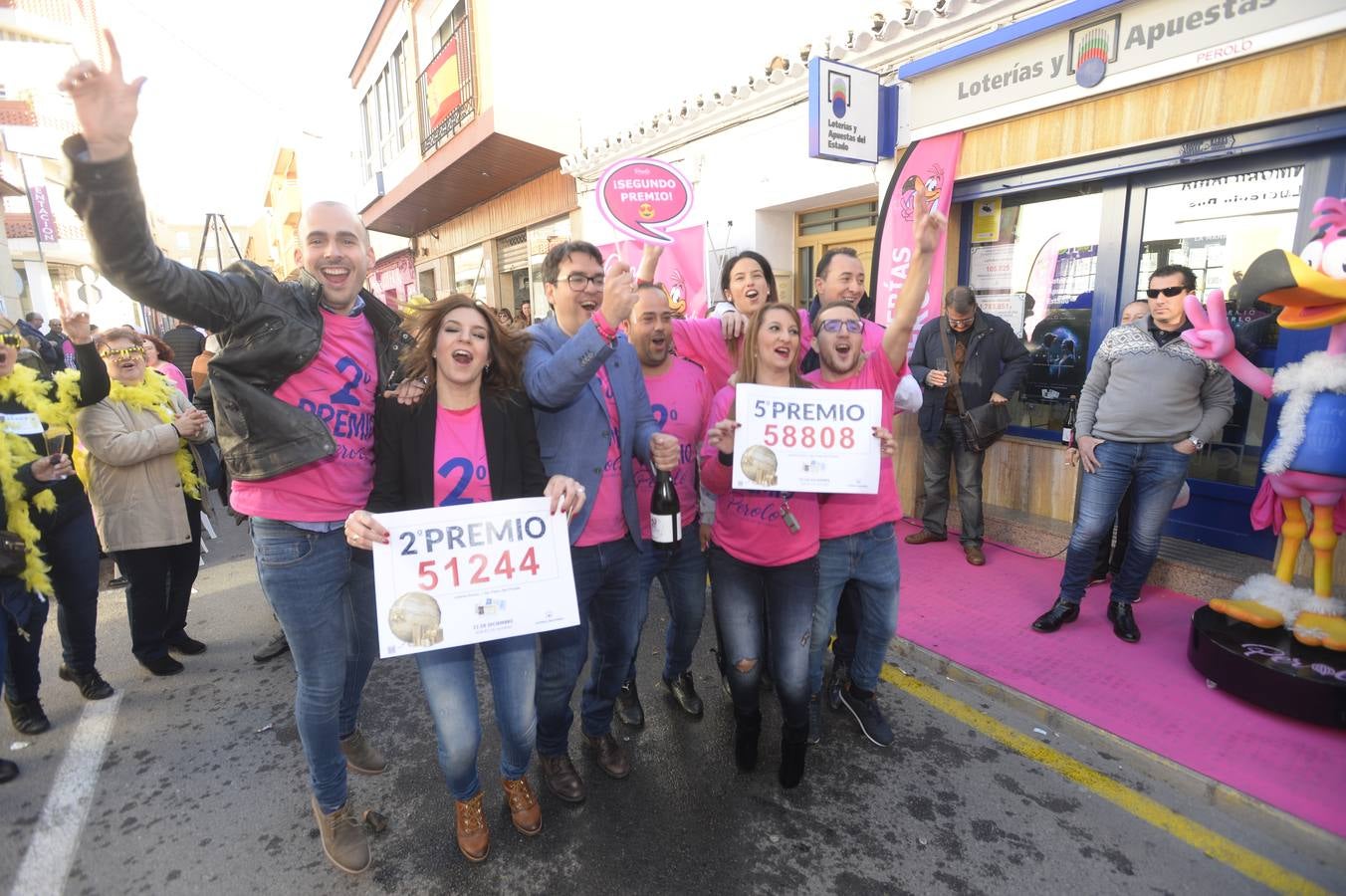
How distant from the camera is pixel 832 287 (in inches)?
149

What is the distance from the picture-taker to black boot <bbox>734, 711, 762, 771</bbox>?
2.95 meters

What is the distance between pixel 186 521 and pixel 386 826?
2.51 m

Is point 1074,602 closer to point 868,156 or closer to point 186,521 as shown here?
point 868,156

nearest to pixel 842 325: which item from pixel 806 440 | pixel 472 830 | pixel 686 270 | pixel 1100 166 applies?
pixel 806 440

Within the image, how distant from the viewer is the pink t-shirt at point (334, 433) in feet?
7.59

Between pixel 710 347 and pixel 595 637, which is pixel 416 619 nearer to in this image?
pixel 595 637

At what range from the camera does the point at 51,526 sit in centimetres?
348

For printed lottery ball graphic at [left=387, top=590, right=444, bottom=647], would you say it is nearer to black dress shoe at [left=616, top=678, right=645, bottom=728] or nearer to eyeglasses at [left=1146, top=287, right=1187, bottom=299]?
black dress shoe at [left=616, top=678, right=645, bottom=728]

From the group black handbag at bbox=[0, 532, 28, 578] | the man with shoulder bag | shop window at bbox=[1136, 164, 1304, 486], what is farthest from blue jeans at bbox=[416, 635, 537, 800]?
shop window at bbox=[1136, 164, 1304, 486]

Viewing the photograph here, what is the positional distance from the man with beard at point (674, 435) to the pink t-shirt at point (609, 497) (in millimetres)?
197

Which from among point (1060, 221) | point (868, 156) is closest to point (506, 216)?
point (868, 156)

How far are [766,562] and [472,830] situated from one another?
149 cm

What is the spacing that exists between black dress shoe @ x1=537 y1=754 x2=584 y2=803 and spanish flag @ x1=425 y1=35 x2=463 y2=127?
13724mm


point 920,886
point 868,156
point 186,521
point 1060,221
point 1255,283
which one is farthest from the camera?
point 868,156
